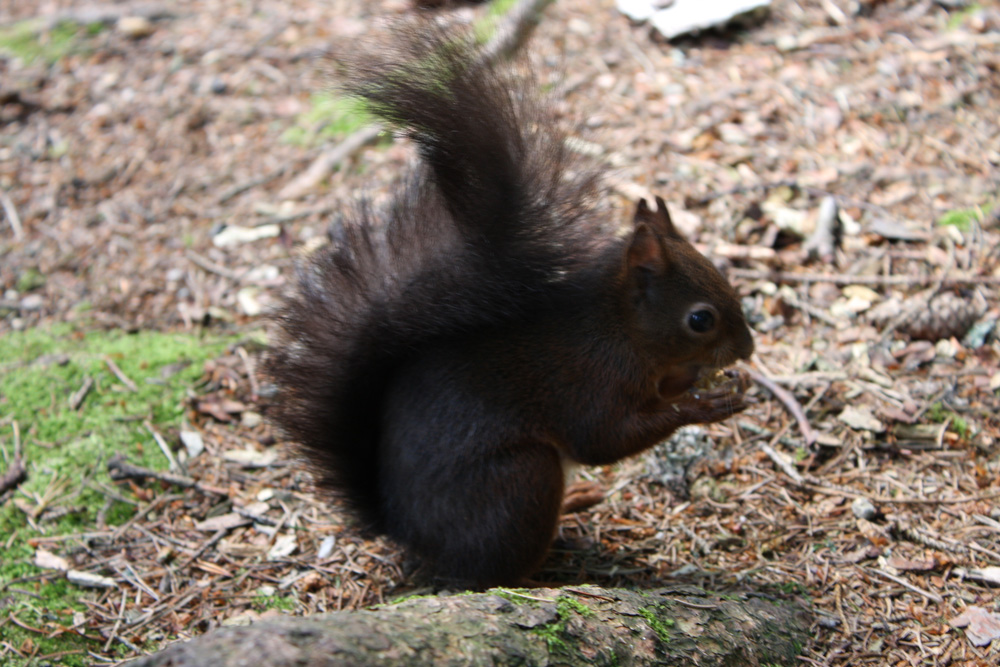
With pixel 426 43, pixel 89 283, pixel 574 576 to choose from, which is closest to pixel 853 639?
pixel 574 576

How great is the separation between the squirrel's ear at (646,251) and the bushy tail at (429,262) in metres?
0.15

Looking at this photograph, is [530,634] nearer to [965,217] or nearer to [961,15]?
[965,217]

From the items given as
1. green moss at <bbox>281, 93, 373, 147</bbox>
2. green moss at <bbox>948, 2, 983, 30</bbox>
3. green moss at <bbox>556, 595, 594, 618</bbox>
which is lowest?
green moss at <bbox>556, 595, 594, 618</bbox>

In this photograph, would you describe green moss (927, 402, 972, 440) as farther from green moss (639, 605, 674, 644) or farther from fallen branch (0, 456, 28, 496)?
fallen branch (0, 456, 28, 496)

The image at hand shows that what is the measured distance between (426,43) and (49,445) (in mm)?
2130

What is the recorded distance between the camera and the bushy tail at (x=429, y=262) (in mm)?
2262

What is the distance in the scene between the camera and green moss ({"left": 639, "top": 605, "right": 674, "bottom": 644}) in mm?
1935

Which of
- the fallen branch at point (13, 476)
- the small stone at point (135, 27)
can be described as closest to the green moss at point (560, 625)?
the fallen branch at point (13, 476)

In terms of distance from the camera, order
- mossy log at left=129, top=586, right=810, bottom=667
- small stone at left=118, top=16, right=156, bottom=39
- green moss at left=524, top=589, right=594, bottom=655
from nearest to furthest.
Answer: mossy log at left=129, top=586, right=810, bottom=667
green moss at left=524, top=589, right=594, bottom=655
small stone at left=118, top=16, right=156, bottom=39

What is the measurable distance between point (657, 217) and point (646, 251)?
0.27 metres

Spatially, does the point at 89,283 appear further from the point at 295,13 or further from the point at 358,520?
the point at 295,13

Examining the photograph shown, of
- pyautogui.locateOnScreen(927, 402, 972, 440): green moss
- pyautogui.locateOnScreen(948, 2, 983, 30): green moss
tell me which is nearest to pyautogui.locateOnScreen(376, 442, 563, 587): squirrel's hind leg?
pyautogui.locateOnScreen(927, 402, 972, 440): green moss

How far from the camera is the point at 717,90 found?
193 inches

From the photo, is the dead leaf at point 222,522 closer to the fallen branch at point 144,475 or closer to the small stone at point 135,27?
the fallen branch at point 144,475
